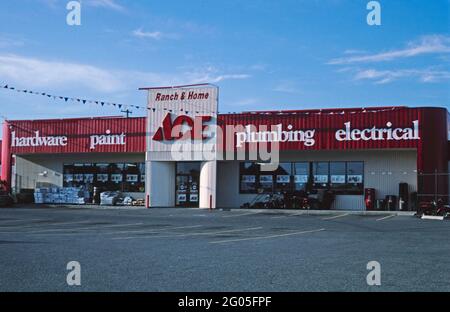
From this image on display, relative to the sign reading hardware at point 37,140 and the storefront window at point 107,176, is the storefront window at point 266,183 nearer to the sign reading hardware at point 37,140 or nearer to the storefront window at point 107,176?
the storefront window at point 107,176

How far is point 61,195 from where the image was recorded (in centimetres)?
3894

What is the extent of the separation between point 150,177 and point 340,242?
2177cm

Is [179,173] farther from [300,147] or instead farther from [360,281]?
[360,281]

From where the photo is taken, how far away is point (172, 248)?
13648 mm

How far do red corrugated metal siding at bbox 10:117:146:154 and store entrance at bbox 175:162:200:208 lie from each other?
287 cm

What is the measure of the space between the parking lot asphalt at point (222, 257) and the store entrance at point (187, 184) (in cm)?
1621

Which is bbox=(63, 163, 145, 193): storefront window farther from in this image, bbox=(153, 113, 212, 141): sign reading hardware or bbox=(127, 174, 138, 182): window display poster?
bbox=(153, 113, 212, 141): sign reading hardware

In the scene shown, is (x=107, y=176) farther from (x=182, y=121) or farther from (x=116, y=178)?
(x=182, y=121)

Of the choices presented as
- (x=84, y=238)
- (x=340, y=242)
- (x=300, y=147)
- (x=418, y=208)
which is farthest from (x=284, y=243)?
(x=300, y=147)

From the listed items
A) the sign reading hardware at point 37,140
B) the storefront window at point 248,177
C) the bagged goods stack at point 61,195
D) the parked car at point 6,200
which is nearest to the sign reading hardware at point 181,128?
the storefront window at point 248,177

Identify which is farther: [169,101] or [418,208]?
[169,101]

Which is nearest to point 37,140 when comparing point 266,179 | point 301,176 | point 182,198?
point 182,198

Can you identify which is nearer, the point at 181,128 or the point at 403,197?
the point at 403,197

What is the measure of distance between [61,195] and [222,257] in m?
29.1
